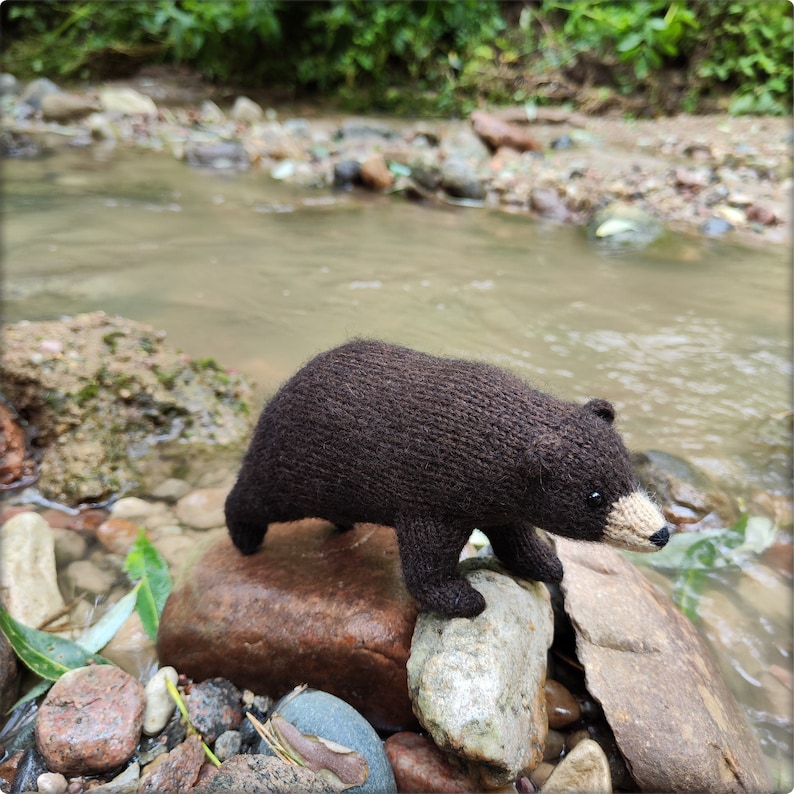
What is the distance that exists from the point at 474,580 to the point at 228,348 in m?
2.68

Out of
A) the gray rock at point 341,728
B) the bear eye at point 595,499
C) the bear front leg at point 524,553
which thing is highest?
the bear eye at point 595,499

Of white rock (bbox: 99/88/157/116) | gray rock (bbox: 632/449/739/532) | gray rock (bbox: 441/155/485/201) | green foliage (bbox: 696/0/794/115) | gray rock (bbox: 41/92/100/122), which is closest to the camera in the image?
gray rock (bbox: 632/449/739/532)

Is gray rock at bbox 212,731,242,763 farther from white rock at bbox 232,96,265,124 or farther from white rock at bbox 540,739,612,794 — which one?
white rock at bbox 232,96,265,124

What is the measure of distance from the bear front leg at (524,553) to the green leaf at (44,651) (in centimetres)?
146

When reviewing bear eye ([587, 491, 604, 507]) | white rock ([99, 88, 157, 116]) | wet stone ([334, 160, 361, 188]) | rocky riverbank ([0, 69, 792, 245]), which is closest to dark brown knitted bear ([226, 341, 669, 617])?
bear eye ([587, 491, 604, 507])

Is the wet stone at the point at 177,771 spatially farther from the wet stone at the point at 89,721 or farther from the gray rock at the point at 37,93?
the gray rock at the point at 37,93

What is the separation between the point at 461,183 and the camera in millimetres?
7895

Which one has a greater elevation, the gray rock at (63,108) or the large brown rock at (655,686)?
the gray rock at (63,108)

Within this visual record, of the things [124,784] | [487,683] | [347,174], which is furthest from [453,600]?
→ [347,174]

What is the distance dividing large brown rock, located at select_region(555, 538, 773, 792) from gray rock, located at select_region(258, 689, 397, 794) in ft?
2.27

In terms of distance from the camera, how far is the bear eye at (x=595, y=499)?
172 centimetres

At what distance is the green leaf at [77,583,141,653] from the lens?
2.33m

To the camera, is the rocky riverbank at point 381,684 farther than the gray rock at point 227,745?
No

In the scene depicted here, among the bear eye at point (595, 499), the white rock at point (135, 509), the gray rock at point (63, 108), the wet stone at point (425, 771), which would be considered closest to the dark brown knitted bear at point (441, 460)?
the bear eye at point (595, 499)
